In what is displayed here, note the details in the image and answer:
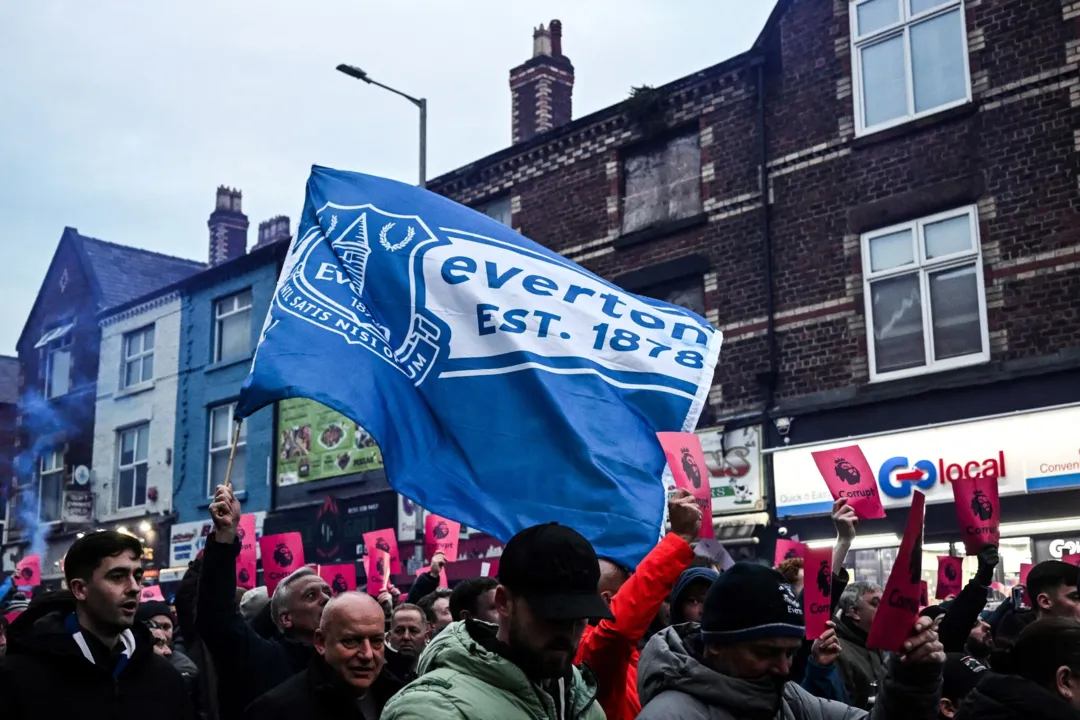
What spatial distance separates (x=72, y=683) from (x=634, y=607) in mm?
2210

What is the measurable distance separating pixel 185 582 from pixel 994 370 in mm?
10678

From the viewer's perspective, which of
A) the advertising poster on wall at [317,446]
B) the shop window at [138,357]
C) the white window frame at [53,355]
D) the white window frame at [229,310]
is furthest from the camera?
the white window frame at [53,355]

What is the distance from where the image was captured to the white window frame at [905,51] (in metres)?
15.3

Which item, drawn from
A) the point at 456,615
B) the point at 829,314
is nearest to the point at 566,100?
the point at 829,314

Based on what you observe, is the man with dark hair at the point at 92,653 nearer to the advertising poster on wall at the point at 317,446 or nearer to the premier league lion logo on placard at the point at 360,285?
the premier league lion logo on placard at the point at 360,285

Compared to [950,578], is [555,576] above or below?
above

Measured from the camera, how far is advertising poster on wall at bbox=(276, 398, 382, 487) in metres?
24.2

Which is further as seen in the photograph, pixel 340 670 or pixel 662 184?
pixel 662 184

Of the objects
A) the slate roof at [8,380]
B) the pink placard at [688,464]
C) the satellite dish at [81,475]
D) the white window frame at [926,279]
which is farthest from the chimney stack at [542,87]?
the slate roof at [8,380]

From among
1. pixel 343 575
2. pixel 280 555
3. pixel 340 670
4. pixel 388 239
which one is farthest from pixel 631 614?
pixel 343 575

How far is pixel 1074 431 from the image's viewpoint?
13.5 metres

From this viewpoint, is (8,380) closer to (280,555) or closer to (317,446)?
(317,446)

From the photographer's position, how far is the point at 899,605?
3398 mm

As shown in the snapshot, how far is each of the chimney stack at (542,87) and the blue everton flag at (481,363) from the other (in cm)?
1637
